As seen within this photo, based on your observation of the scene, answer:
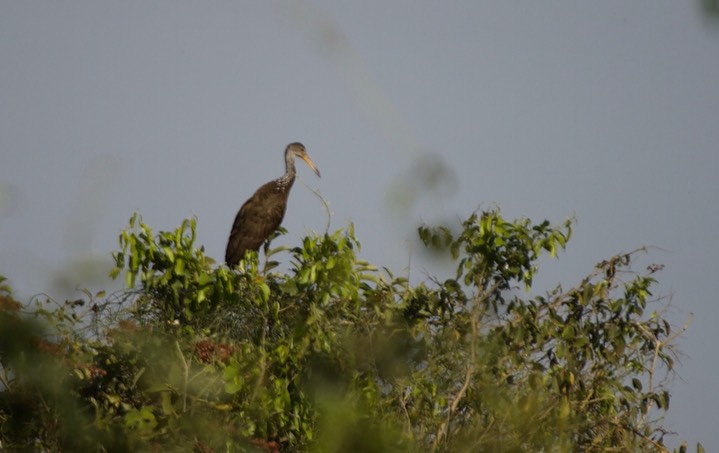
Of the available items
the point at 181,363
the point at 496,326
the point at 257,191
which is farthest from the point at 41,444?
the point at 257,191

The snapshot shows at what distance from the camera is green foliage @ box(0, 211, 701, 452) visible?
17.2 ft

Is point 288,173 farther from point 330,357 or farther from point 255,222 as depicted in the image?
point 330,357

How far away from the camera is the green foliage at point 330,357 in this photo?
524 cm

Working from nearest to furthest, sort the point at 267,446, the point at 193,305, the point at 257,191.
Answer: the point at 267,446 → the point at 193,305 → the point at 257,191

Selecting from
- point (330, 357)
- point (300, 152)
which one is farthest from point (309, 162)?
point (330, 357)

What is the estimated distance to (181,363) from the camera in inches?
230

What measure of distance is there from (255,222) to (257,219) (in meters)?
0.06

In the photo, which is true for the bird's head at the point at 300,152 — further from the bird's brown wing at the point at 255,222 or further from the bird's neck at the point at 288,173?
the bird's brown wing at the point at 255,222

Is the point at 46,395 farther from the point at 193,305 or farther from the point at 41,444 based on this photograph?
the point at 193,305

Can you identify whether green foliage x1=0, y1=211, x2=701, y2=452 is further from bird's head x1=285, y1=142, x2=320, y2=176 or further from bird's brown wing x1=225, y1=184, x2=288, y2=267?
bird's head x1=285, y1=142, x2=320, y2=176

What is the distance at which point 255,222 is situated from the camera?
456 inches

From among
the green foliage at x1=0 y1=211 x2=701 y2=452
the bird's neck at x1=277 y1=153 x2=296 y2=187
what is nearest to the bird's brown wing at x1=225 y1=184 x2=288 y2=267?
the bird's neck at x1=277 y1=153 x2=296 y2=187

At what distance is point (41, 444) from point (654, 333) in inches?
159

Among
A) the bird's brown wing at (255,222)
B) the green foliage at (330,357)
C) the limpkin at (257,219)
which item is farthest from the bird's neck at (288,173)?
the green foliage at (330,357)
